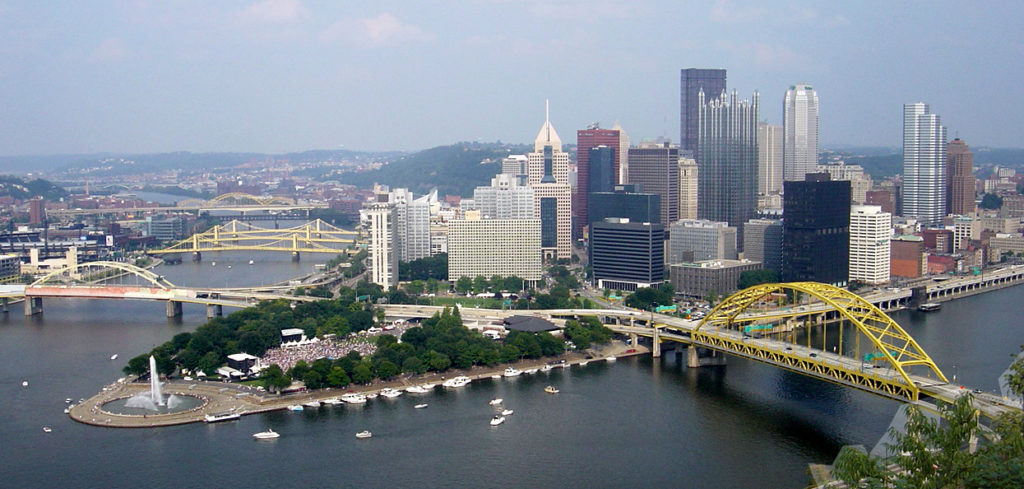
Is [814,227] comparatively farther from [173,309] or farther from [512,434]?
[173,309]

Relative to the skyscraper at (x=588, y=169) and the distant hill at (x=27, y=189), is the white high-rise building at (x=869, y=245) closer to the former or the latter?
the skyscraper at (x=588, y=169)

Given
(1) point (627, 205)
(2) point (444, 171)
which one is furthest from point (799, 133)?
(2) point (444, 171)

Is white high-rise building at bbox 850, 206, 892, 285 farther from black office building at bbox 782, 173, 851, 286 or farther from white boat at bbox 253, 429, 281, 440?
white boat at bbox 253, 429, 281, 440

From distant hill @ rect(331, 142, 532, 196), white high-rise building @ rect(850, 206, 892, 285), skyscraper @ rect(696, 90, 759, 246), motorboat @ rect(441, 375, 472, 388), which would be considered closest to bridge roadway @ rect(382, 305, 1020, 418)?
motorboat @ rect(441, 375, 472, 388)

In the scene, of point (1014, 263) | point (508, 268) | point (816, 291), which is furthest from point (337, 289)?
point (1014, 263)

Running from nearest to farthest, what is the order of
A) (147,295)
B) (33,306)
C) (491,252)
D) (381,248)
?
(147,295), (33,306), (381,248), (491,252)
